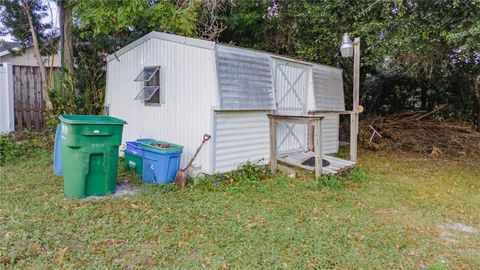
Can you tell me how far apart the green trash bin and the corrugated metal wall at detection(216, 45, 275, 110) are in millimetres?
1740

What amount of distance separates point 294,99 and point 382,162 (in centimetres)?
274

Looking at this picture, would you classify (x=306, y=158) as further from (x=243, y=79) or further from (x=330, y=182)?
(x=243, y=79)

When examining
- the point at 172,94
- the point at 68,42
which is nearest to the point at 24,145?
the point at 68,42

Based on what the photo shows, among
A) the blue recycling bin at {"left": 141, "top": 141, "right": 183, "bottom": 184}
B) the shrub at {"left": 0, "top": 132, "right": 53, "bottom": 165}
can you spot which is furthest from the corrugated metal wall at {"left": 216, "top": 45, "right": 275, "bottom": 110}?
the shrub at {"left": 0, "top": 132, "right": 53, "bottom": 165}

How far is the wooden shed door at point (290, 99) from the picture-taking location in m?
6.62

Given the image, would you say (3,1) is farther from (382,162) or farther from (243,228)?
(382,162)

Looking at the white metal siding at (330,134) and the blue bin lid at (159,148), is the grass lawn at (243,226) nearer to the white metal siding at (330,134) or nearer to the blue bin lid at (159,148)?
the blue bin lid at (159,148)

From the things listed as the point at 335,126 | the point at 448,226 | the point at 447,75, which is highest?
the point at 447,75

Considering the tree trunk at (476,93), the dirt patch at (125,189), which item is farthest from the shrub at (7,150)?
the tree trunk at (476,93)

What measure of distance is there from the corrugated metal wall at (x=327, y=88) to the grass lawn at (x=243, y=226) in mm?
2405

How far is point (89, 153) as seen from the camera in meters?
4.38

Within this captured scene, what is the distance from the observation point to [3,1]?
25.3 feet

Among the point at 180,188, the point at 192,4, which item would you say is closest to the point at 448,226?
the point at 180,188

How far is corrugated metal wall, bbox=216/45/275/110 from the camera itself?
540 centimetres
